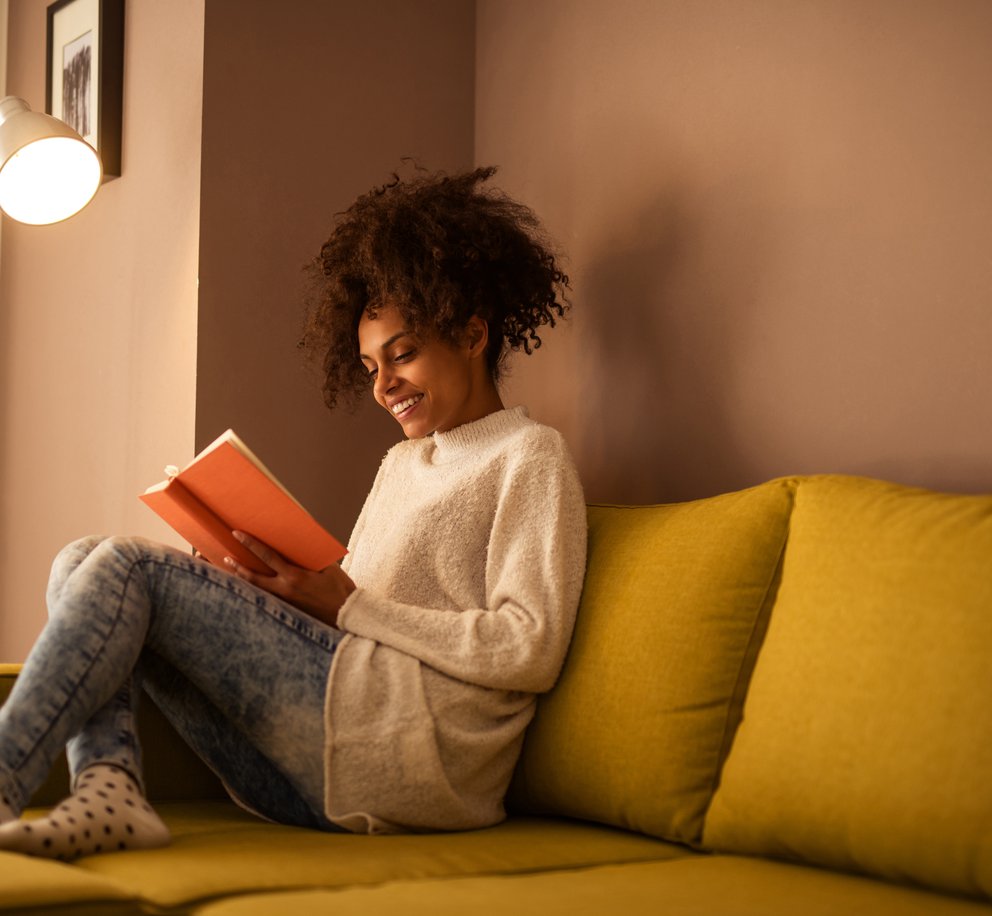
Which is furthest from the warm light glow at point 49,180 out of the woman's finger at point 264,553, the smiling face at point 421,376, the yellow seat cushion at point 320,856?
the yellow seat cushion at point 320,856

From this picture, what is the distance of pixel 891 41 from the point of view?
1.78 m

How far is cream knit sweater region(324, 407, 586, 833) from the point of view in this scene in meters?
1.61

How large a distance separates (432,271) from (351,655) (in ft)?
2.26

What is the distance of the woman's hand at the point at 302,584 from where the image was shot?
171 cm

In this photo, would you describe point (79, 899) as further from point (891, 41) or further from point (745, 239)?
point (891, 41)

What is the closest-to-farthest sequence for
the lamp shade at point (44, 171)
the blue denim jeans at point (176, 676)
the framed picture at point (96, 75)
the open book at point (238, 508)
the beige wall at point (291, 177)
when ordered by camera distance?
the blue denim jeans at point (176, 676)
the open book at point (238, 508)
the lamp shade at point (44, 171)
the beige wall at point (291, 177)
the framed picture at point (96, 75)

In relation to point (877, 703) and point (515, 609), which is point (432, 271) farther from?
point (877, 703)

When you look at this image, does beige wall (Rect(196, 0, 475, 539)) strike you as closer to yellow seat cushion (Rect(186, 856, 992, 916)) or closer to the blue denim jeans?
the blue denim jeans

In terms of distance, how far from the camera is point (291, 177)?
97.2 inches

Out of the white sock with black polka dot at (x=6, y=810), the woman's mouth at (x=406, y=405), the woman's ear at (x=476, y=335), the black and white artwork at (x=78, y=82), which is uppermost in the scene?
the black and white artwork at (x=78, y=82)

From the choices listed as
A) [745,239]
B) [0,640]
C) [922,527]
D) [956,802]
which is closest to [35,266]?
[0,640]

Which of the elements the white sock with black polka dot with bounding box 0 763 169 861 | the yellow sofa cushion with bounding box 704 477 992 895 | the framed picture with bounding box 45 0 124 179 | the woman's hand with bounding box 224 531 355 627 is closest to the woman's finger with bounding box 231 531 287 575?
the woman's hand with bounding box 224 531 355 627

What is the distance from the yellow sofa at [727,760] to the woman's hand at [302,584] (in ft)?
0.99

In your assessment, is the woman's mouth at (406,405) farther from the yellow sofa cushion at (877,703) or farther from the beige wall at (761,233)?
the yellow sofa cushion at (877,703)
